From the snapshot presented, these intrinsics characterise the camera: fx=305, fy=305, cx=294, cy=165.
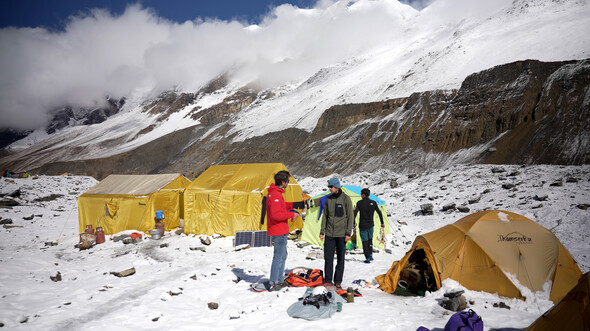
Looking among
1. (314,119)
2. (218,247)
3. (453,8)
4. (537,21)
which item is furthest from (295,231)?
(453,8)

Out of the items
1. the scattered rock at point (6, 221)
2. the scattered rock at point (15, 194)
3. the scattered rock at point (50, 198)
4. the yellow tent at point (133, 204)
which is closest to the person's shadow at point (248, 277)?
the yellow tent at point (133, 204)

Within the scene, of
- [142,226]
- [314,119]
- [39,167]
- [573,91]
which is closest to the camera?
[142,226]

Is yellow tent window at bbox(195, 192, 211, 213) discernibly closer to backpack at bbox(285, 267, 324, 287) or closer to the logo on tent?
backpack at bbox(285, 267, 324, 287)

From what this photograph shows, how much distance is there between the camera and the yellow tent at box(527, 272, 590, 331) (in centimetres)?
312

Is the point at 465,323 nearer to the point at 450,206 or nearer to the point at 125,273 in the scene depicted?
the point at 125,273

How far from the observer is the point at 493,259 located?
5.55 meters

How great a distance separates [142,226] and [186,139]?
82887 millimetres

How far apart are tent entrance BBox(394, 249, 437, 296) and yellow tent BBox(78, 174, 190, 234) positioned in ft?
36.6

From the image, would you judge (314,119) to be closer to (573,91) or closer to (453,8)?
(573,91)

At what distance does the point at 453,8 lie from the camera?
83.9 m

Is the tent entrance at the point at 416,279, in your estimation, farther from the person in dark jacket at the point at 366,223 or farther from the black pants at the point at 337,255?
the person in dark jacket at the point at 366,223

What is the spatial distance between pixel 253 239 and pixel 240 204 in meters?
1.79

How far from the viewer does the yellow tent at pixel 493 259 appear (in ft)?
17.8

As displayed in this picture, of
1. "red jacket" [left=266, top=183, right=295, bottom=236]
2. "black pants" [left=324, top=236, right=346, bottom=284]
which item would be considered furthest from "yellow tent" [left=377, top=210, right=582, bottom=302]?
"red jacket" [left=266, top=183, right=295, bottom=236]
